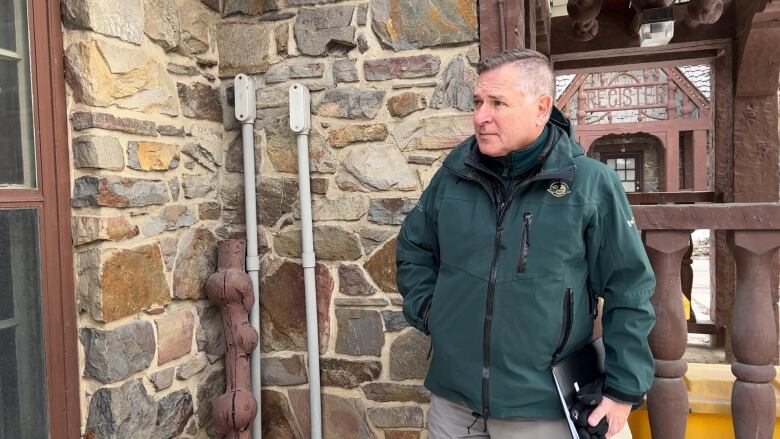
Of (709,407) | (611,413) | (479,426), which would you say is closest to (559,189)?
(611,413)

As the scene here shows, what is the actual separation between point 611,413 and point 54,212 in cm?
183

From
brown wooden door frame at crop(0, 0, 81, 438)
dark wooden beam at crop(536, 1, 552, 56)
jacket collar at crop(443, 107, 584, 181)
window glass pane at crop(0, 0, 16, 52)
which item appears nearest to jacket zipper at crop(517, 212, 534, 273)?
jacket collar at crop(443, 107, 584, 181)

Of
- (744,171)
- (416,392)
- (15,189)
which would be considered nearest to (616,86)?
(744,171)

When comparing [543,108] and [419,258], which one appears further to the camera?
[419,258]

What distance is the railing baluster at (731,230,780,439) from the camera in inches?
69.6

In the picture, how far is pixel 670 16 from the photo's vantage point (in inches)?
170

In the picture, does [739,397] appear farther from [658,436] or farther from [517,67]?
[517,67]

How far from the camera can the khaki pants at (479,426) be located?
61.5 inches

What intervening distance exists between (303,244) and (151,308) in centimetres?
67

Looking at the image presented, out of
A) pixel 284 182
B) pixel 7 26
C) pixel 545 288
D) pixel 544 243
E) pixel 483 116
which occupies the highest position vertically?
pixel 7 26

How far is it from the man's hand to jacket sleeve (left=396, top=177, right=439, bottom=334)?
0.53 meters

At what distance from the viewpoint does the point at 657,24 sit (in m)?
4.47

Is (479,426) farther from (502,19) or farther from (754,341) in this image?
(502,19)

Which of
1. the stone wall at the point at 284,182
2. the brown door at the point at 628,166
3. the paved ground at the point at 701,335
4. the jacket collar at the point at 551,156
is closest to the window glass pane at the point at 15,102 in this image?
the stone wall at the point at 284,182
